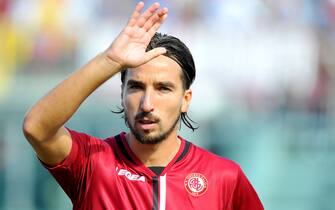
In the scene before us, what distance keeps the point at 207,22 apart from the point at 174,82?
245 inches

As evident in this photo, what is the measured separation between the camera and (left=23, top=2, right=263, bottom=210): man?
3.01 metres

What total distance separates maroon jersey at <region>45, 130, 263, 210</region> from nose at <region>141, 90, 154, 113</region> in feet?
1.12

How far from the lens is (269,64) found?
31.4 feet

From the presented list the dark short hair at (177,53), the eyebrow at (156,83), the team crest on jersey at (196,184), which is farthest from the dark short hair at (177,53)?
the team crest on jersey at (196,184)

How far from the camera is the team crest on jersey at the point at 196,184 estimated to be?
346 cm

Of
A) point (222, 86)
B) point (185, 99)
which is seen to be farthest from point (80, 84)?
point (222, 86)

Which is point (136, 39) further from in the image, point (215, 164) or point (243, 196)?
point (243, 196)

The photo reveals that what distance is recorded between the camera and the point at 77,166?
3305mm

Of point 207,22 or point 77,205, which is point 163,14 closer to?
point 77,205

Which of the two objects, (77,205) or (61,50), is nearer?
(77,205)

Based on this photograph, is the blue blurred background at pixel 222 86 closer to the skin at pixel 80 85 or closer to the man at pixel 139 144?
the man at pixel 139 144

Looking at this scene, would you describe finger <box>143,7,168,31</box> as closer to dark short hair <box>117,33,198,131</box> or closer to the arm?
the arm

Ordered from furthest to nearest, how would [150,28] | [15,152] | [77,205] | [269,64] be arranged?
[269,64] < [15,152] < [77,205] < [150,28]

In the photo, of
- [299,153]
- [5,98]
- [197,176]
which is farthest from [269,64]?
[197,176]
